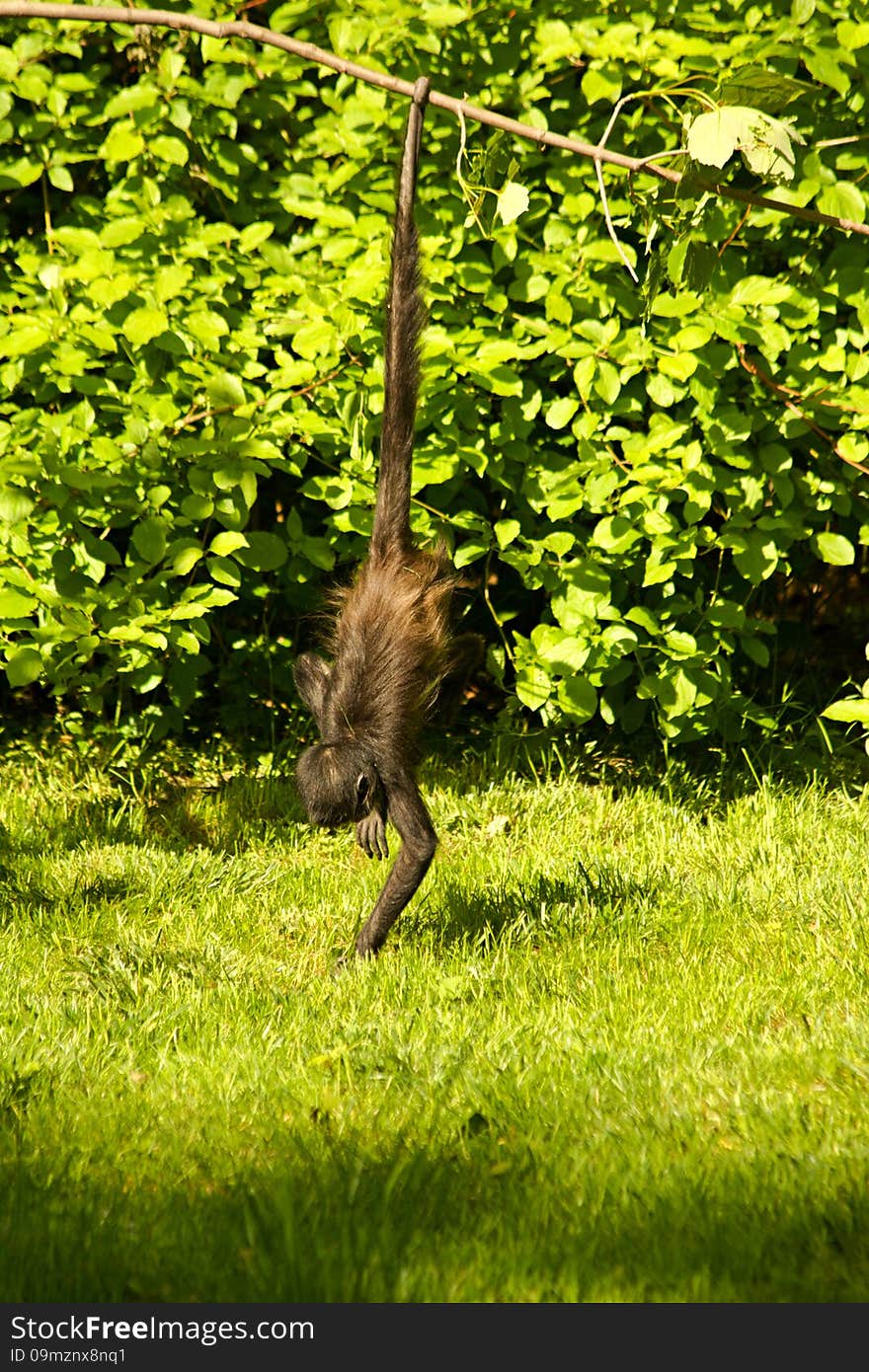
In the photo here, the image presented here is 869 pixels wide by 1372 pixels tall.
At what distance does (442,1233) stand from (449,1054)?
950 mm

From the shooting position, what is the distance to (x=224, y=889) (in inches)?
223

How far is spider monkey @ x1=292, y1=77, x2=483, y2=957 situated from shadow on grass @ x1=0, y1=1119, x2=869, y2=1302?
1.48 meters

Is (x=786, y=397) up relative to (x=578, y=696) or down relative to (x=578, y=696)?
up

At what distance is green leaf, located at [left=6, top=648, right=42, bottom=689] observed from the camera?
555 centimetres

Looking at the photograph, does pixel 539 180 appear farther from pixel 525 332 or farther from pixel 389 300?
pixel 389 300

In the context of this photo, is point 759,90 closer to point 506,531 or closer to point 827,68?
point 827,68

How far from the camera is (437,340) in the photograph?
18.2ft

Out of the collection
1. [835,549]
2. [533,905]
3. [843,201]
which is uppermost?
[843,201]

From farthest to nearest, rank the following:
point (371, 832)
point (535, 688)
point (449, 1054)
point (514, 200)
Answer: point (535, 688)
point (371, 832)
point (449, 1054)
point (514, 200)

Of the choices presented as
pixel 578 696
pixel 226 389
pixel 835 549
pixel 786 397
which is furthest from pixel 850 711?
pixel 226 389

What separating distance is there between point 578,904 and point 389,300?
2.31 metres

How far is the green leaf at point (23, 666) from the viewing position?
18.2ft

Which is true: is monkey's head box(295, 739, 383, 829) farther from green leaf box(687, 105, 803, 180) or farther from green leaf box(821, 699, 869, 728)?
green leaf box(687, 105, 803, 180)

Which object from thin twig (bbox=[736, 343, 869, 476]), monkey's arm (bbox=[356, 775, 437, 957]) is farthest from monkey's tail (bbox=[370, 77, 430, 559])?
thin twig (bbox=[736, 343, 869, 476])
